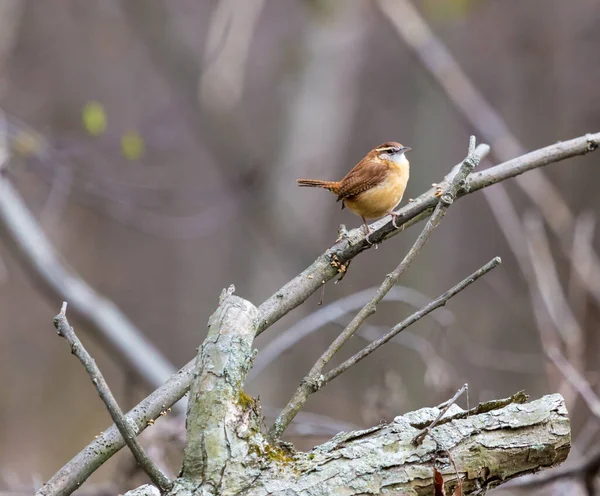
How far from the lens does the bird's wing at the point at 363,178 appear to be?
3090 millimetres

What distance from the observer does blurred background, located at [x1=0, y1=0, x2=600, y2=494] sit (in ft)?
27.5

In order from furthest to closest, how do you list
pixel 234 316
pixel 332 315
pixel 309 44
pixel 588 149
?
pixel 309 44 → pixel 332 315 → pixel 588 149 → pixel 234 316

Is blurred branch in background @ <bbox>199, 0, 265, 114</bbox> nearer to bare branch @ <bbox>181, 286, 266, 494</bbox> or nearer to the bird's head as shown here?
the bird's head

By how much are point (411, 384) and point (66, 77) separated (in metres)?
7.48

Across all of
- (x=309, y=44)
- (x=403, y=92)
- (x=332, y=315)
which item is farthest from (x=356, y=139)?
(x=332, y=315)

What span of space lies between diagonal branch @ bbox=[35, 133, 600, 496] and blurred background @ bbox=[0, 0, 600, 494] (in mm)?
3337

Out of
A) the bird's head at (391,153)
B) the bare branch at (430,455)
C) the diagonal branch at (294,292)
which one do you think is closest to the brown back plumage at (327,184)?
the bird's head at (391,153)

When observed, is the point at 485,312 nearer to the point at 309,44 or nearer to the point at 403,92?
the point at 403,92

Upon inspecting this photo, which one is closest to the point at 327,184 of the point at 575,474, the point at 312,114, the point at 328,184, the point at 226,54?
the point at 328,184

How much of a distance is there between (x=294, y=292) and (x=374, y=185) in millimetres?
1109

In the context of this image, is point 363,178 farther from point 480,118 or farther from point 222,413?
point 480,118

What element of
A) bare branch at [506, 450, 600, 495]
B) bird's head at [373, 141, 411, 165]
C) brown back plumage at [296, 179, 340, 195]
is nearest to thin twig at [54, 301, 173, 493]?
bare branch at [506, 450, 600, 495]

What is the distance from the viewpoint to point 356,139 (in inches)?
484

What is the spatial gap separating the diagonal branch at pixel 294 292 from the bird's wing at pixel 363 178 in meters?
0.64
